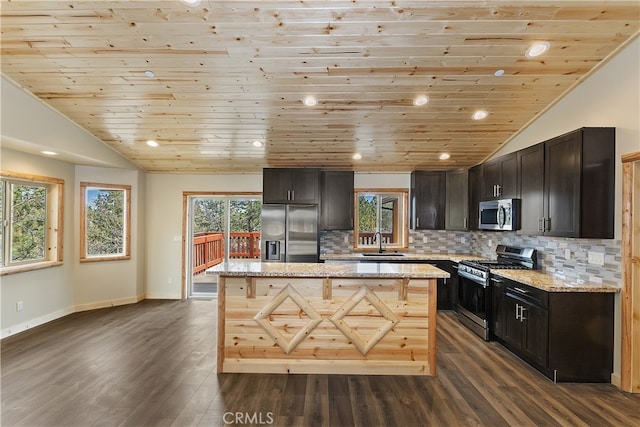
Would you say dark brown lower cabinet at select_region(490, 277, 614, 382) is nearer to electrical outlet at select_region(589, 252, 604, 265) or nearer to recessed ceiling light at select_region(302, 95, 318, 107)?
electrical outlet at select_region(589, 252, 604, 265)

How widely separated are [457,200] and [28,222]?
260 inches

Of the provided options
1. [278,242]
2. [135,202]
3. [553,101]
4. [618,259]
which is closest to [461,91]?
[553,101]

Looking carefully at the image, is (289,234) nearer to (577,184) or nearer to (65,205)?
(65,205)

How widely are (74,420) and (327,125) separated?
12.9 ft

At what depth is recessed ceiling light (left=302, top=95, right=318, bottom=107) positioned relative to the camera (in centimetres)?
390

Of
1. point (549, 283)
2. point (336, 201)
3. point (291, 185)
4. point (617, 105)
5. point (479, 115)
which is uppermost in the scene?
point (479, 115)

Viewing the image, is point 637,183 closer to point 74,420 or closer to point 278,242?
point 278,242

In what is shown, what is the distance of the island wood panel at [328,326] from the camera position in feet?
10.6

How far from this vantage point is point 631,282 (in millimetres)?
2922

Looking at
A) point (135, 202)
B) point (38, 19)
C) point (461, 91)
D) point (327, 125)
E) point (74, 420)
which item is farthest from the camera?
point (135, 202)

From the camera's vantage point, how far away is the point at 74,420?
2449 mm

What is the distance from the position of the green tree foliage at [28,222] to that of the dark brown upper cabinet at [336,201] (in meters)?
4.26

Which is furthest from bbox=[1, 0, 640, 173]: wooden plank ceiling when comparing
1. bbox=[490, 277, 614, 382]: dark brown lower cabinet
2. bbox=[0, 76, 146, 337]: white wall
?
bbox=[490, 277, 614, 382]: dark brown lower cabinet

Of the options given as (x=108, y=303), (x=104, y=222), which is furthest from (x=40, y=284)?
(x=104, y=222)
